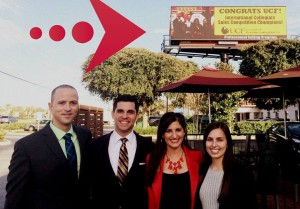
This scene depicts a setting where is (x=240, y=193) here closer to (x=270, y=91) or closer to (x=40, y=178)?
(x=40, y=178)

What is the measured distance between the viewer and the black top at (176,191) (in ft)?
10.2

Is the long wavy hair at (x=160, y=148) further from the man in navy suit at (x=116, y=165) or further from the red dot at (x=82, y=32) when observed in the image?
the red dot at (x=82, y=32)

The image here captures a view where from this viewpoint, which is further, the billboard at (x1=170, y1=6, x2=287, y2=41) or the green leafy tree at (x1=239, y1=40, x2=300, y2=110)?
the billboard at (x1=170, y1=6, x2=287, y2=41)

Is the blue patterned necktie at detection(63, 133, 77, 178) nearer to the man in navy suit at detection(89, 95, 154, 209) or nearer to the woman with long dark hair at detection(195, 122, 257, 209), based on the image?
the man in navy suit at detection(89, 95, 154, 209)

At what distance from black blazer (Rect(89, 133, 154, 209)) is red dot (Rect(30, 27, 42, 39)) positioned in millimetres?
2199

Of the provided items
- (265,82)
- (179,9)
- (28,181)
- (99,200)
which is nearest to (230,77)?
(265,82)

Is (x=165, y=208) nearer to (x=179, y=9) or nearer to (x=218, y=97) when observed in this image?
(x=218, y=97)

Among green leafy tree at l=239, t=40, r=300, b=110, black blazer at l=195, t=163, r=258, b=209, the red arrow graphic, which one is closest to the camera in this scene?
black blazer at l=195, t=163, r=258, b=209

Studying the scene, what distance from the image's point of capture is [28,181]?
8.68ft

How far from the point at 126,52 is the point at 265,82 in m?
27.0

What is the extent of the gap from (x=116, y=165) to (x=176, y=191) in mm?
697

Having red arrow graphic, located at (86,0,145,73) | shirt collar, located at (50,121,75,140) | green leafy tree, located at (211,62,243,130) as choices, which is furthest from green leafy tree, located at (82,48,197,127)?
shirt collar, located at (50,121,75,140)

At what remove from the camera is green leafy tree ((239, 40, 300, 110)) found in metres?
29.4

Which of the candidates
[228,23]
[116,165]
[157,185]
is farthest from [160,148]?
[228,23]
